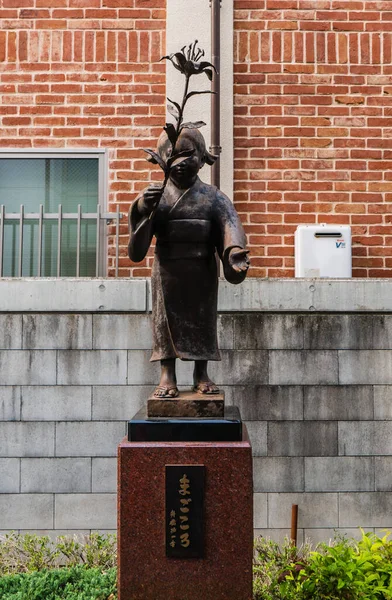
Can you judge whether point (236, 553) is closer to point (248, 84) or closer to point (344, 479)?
point (344, 479)

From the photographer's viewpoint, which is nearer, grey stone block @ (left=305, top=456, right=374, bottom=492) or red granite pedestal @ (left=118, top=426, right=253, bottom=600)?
red granite pedestal @ (left=118, top=426, right=253, bottom=600)

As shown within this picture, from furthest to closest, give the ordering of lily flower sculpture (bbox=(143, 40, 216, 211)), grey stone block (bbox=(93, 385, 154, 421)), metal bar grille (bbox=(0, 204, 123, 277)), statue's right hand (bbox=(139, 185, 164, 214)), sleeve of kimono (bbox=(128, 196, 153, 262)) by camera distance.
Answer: metal bar grille (bbox=(0, 204, 123, 277)) < grey stone block (bbox=(93, 385, 154, 421)) < sleeve of kimono (bbox=(128, 196, 153, 262)) < statue's right hand (bbox=(139, 185, 164, 214)) < lily flower sculpture (bbox=(143, 40, 216, 211))

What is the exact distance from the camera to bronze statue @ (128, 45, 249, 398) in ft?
12.7

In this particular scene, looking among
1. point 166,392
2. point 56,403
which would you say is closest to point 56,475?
point 56,403

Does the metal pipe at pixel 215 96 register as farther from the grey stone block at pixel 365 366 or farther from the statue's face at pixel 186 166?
the statue's face at pixel 186 166

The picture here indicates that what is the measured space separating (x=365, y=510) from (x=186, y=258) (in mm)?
3347

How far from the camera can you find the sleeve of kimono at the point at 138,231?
3820 mm

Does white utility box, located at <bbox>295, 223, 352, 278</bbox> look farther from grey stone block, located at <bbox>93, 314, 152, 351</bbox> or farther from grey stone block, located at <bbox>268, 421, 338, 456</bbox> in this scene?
grey stone block, located at <bbox>93, 314, 152, 351</bbox>

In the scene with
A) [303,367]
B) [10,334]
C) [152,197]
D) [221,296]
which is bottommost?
[303,367]

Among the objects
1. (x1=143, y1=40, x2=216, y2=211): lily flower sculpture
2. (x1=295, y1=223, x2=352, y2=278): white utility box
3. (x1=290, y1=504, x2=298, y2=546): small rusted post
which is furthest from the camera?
(x1=295, y1=223, x2=352, y2=278): white utility box

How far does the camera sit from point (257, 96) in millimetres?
6906

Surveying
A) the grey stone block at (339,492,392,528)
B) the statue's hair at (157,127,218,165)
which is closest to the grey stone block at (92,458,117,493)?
the grey stone block at (339,492,392,528)

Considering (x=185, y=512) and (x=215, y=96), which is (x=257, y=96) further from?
(x=185, y=512)

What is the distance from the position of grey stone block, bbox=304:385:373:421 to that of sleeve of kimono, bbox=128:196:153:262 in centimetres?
269
